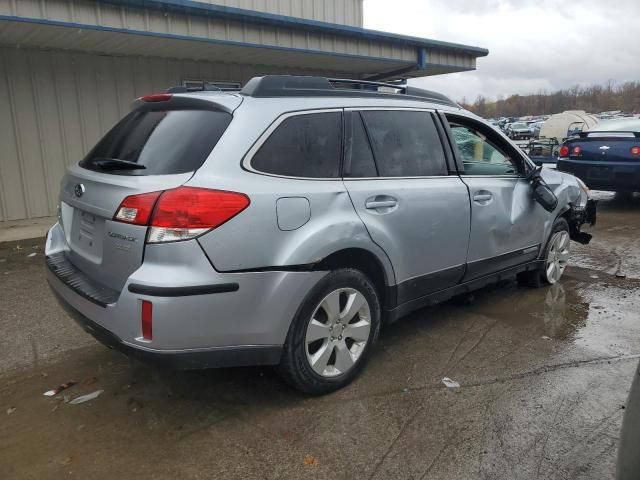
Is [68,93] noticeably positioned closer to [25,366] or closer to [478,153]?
[25,366]

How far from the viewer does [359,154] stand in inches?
129

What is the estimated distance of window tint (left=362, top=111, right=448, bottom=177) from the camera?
3432 mm

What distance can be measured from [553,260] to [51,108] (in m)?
7.35

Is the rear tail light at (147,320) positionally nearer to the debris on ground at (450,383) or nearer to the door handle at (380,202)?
the door handle at (380,202)

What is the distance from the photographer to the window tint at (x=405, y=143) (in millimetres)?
3432

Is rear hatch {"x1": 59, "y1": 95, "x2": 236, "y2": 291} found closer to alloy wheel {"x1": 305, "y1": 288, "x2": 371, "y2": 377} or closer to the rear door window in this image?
alloy wheel {"x1": 305, "y1": 288, "x2": 371, "y2": 377}

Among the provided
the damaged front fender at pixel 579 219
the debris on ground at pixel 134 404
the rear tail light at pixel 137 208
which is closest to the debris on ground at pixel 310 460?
the debris on ground at pixel 134 404

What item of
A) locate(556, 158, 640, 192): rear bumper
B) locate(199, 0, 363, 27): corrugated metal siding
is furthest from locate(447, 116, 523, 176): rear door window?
locate(199, 0, 363, 27): corrugated metal siding

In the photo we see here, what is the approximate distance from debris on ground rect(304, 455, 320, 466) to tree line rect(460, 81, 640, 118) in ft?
283

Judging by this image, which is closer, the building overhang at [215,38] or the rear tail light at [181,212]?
the rear tail light at [181,212]

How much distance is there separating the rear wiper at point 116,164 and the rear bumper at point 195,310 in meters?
0.54

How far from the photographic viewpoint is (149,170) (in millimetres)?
2699

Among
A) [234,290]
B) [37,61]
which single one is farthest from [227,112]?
[37,61]

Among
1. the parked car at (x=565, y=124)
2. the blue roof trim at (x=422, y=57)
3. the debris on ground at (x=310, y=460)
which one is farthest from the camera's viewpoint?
the parked car at (x=565, y=124)
